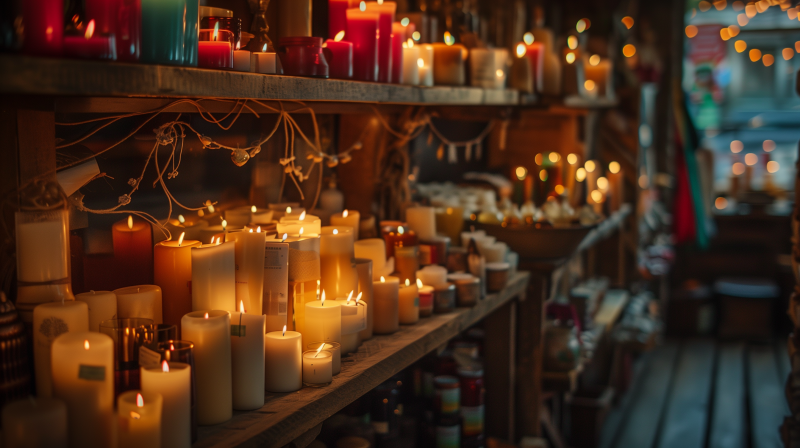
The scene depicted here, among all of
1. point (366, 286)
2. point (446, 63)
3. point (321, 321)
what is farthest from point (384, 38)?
point (321, 321)

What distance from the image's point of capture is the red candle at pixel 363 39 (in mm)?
1614

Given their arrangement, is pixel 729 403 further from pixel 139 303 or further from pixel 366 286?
pixel 139 303

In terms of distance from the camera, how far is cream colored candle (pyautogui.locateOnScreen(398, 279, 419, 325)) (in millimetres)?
1816

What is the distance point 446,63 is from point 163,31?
1200mm

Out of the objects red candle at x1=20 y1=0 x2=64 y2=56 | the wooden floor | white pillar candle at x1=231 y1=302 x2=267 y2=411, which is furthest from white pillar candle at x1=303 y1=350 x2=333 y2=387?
the wooden floor

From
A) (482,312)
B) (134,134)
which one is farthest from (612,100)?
(134,134)

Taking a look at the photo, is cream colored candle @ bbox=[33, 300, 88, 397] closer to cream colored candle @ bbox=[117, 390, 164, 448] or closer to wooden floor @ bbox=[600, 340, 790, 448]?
cream colored candle @ bbox=[117, 390, 164, 448]

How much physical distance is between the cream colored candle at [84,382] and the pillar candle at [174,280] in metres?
0.31

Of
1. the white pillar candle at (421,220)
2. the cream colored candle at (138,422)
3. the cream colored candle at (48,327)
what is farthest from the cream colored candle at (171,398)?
the white pillar candle at (421,220)

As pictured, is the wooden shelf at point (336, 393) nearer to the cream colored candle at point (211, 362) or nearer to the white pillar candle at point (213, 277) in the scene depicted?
the cream colored candle at point (211, 362)

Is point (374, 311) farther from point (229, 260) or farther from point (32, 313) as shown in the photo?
point (32, 313)

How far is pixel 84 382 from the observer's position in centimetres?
98

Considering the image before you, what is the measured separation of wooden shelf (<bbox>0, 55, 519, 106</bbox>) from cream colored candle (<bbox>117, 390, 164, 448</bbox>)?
0.44m

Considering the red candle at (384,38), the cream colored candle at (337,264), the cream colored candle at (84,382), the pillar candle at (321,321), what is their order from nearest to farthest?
1. the cream colored candle at (84,382)
2. the pillar candle at (321,321)
3. the cream colored candle at (337,264)
4. the red candle at (384,38)
